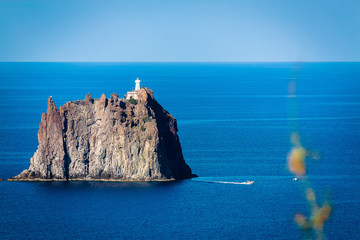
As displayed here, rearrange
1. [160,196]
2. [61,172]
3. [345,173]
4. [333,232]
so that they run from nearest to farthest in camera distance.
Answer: [333,232], [160,196], [61,172], [345,173]

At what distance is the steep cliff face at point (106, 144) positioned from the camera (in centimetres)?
9712

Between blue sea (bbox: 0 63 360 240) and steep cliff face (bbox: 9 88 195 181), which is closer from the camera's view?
blue sea (bbox: 0 63 360 240)

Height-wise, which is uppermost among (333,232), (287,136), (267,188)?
(287,136)

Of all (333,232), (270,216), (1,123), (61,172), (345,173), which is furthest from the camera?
(1,123)

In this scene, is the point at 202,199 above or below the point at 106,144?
below

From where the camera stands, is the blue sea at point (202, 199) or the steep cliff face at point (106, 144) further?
the steep cliff face at point (106, 144)

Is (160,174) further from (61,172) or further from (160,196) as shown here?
(61,172)

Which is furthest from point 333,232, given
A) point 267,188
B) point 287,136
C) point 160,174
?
point 287,136

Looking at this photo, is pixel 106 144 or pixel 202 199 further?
pixel 106 144

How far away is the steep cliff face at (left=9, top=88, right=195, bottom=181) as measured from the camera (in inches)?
3824

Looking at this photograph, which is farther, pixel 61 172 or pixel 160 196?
pixel 61 172

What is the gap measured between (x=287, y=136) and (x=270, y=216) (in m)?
61.2

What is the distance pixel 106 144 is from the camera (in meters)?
98.9

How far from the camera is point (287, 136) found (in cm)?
14512
